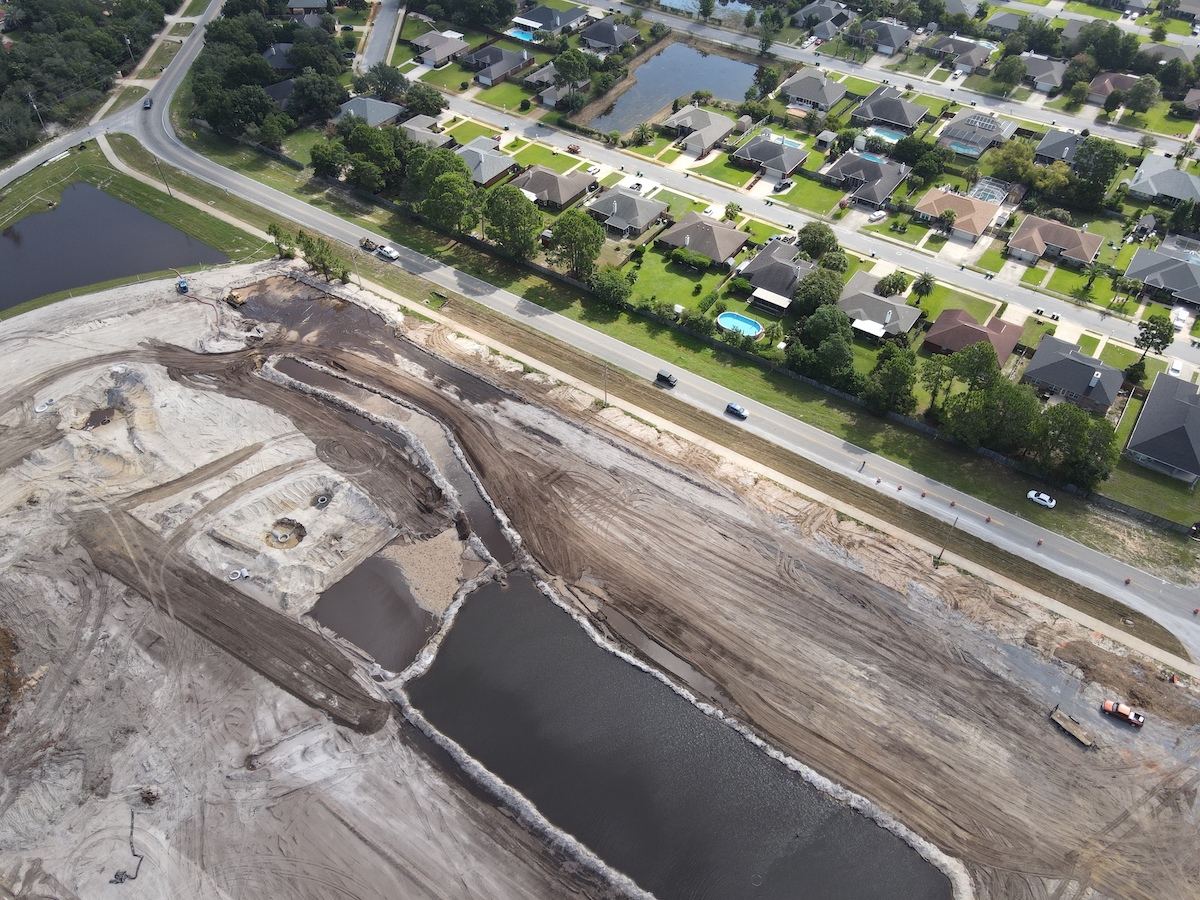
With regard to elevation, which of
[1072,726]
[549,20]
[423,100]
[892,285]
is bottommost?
[1072,726]

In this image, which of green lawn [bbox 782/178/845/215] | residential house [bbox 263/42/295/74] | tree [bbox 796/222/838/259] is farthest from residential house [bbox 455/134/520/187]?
tree [bbox 796/222/838/259]

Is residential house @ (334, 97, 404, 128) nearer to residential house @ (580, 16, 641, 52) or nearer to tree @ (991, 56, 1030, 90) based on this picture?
residential house @ (580, 16, 641, 52)

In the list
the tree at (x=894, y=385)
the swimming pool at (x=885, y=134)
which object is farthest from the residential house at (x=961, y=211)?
the tree at (x=894, y=385)

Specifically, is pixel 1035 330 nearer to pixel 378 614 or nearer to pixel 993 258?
pixel 993 258

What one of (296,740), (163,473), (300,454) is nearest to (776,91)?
(300,454)

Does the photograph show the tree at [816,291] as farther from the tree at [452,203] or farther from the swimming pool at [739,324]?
the tree at [452,203]

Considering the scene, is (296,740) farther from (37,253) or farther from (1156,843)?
(37,253)

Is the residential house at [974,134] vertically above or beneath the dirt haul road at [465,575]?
above

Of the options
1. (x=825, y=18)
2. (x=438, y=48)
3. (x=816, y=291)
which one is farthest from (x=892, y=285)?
(x=438, y=48)
